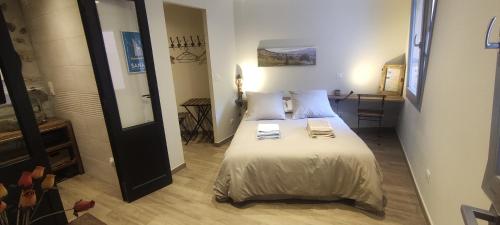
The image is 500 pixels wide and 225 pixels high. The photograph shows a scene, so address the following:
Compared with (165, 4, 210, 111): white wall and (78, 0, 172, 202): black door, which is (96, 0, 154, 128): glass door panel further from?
(165, 4, 210, 111): white wall

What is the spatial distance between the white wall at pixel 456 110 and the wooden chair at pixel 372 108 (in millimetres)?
1294

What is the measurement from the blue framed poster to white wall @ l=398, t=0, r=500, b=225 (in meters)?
2.71

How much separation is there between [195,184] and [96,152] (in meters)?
1.30

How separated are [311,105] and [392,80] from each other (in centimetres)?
147

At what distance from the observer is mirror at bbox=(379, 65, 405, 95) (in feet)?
11.9

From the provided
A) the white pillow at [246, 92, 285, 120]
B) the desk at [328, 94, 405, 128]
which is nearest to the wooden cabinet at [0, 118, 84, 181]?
the white pillow at [246, 92, 285, 120]

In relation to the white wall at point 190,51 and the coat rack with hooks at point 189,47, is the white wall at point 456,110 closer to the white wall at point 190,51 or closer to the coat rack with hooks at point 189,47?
the white wall at point 190,51

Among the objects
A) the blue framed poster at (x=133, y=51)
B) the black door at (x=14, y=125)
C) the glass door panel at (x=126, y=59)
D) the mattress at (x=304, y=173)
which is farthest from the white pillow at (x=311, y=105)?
the black door at (x=14, y=125)

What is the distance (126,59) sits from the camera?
2.44m

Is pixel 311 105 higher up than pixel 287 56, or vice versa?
pixel 287 56

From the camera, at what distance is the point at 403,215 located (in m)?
2.11

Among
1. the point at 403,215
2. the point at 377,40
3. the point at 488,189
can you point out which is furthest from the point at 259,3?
the point at 488,189

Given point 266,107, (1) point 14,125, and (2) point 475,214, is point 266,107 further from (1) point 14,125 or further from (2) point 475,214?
(2) point 475,214

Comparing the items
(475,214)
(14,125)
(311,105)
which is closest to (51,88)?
(14,125)
